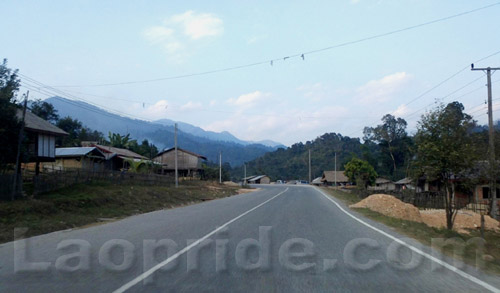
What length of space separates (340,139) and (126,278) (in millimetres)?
121510

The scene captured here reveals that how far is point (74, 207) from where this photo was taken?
20156 millimetres

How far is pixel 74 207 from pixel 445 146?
53.2 feet

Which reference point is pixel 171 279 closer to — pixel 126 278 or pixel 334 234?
pixel 126 278

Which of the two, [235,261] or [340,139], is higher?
[340,139]

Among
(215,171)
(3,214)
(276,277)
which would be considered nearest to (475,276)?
(276,277)

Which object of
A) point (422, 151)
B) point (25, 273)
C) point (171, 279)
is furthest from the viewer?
point (422, 151)

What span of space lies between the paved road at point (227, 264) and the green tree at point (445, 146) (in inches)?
249

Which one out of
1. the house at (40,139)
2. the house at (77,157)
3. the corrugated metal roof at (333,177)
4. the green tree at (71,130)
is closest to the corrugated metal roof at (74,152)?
the house at (77,157)

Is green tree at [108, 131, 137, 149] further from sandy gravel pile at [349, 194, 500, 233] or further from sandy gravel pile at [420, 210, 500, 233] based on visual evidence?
sandy gravel pile at [420, 210, 500, 233]

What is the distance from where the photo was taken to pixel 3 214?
52.9 ft

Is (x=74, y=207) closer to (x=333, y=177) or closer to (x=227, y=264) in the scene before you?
(x=227, y=264)

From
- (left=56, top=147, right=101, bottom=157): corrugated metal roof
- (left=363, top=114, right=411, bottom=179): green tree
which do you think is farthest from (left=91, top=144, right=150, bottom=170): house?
(left=363, top=114, right=411, bottom=179): green tree

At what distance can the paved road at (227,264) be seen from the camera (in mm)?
7137

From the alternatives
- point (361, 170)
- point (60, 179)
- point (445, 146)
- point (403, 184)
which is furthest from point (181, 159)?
point (445, 146)
